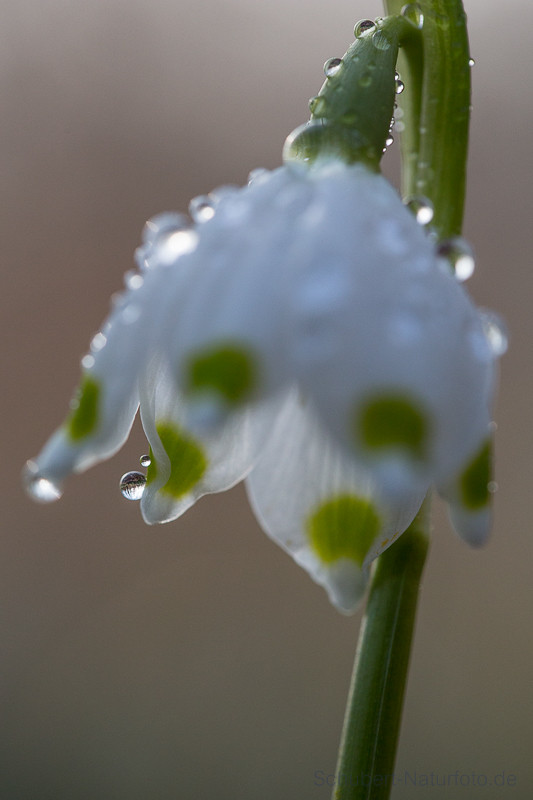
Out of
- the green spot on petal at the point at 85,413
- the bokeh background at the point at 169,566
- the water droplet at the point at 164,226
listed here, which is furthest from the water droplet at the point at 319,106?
the bokeh background at the point at 169,566

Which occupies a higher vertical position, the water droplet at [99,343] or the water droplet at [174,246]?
the water droplet at [174,246]

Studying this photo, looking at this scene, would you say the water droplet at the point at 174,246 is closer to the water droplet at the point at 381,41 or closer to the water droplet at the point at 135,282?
the water droplet at the point at 135,282

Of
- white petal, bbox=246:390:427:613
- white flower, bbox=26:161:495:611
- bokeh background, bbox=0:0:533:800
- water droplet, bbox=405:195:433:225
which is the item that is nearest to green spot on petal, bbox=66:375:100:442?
white flower, bbox=26:161:495:611

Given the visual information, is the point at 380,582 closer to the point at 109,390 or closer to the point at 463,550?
the point at 109,390

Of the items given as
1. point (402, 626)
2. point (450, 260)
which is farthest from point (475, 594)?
point (450, 260)

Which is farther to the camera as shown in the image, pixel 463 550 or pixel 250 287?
pixel 463 550

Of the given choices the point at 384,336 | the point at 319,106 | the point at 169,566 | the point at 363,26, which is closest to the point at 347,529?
the point at 384,336

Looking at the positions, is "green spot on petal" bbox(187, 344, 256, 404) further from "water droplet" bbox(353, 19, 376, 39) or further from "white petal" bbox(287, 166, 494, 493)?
"water droplet" bbox(353, 19, 376, 39)
